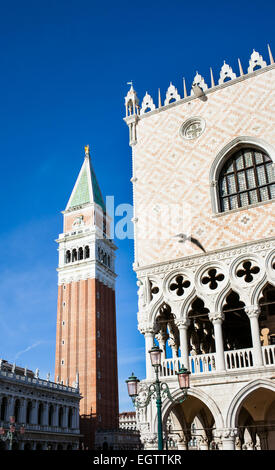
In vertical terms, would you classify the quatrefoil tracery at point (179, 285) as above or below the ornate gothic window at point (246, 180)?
below

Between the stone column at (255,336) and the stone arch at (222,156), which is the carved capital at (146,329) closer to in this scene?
the stone column at (255,336)

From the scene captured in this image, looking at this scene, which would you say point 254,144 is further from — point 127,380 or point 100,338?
point 100,338

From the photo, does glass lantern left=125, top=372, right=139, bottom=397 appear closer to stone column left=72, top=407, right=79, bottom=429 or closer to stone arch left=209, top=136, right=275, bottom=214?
stone arch left=209, top=136, right=275, bottom=214

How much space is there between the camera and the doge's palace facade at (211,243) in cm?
1355

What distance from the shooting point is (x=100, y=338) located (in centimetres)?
5316

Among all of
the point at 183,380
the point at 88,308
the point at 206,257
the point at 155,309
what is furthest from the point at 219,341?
the point at 88,308

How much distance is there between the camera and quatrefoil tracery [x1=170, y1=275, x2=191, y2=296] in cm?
1502

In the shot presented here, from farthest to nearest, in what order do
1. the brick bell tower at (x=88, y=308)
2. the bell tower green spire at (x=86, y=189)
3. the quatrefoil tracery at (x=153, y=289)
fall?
1. the bell tower green spire at (x=86, y=189)
2. the brick bell tower at (x=88, y=308)
3. the quatrefoil tracery at (x=153, y=289)

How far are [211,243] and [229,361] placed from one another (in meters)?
3.53

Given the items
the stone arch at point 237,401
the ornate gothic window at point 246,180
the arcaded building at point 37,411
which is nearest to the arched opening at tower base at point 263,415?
the stone arch at point 237,401

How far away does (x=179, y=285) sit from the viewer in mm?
15156

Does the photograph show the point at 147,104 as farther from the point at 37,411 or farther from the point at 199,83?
the point at 37,411

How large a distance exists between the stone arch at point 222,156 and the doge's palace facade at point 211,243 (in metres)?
0.03
